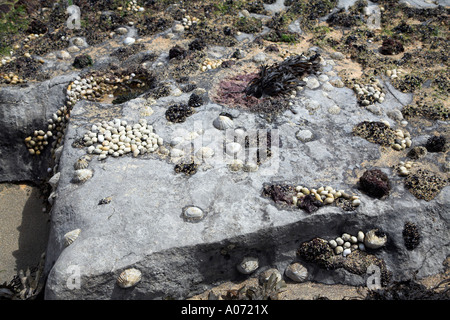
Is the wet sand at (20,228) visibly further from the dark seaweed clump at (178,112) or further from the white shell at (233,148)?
the white shell at (233,148)

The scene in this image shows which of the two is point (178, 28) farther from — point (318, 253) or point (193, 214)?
point (318, 253)

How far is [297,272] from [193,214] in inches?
73.4

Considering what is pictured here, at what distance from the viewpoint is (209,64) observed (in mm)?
9203

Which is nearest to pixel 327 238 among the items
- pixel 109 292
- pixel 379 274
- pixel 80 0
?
pixel 379 274

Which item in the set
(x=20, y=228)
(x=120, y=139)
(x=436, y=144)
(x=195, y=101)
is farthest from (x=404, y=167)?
(x=20, y=228)

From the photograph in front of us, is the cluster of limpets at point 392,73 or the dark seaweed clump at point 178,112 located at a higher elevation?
the dark seaweed clump at point 178,112

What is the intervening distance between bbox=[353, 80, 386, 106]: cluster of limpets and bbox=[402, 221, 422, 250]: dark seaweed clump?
2919 mm

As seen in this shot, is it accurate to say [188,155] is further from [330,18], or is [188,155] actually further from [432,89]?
[330,18]

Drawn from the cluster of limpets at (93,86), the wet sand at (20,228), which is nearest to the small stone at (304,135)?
the cluster of limpets at (93,86)

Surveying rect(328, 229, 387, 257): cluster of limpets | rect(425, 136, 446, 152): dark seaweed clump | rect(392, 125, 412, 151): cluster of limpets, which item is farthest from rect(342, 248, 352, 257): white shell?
rect(425, 136, 446, 152): dark seaweed clump

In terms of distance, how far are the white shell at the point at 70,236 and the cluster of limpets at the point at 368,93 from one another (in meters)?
5.98

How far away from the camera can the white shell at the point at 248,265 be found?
605 cm

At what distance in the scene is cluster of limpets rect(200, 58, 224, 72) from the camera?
9.07m

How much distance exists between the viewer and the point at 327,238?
6.33 meters
